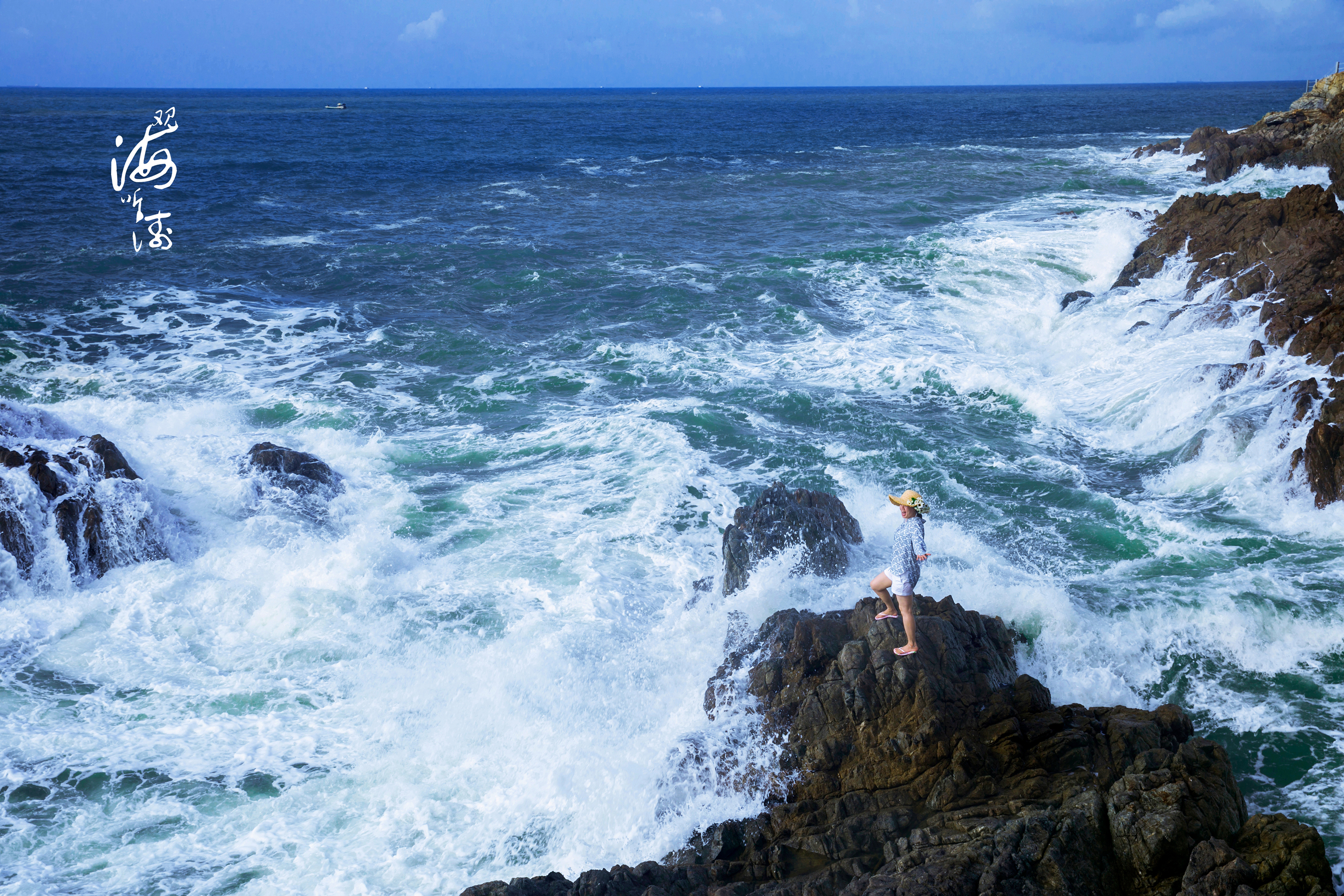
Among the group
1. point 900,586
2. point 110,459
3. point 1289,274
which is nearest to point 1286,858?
point 900,586

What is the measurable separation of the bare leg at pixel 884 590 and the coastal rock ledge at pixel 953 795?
23 centimetres

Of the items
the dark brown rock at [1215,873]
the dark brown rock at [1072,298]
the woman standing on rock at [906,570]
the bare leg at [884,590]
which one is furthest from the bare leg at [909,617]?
the dark brown rock at [1072,298]

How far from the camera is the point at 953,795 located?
20.7 feet

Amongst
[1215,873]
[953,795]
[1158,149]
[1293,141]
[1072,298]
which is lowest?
[953,795]

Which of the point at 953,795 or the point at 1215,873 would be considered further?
the point at 953,795

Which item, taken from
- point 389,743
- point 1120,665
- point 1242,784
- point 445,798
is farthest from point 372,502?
point 1242,784

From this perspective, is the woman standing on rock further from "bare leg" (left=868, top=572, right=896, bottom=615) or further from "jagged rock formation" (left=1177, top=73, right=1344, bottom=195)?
"jagged rock formation" (left=1177, top=73, right=1344, bottom=195)

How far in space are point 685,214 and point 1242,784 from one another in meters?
28.4

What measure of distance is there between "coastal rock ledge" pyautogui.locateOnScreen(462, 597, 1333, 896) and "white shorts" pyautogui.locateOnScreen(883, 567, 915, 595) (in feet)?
1.01

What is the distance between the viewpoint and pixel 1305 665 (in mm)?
8367

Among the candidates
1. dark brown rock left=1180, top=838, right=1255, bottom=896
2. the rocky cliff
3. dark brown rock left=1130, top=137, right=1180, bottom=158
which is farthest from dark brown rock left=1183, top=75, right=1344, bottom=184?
dark brown rock left=1180, top=838, right=1255, bottom=896

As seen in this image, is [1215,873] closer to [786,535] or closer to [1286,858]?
[1286,858]

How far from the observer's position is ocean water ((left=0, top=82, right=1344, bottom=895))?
7348 mm

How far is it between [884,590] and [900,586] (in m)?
0.37
